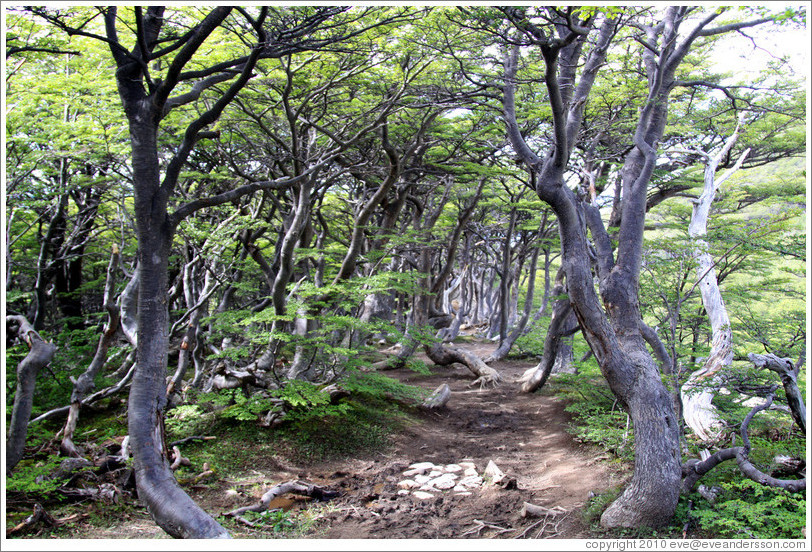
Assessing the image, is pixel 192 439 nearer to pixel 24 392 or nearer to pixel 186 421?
pixel 186 421

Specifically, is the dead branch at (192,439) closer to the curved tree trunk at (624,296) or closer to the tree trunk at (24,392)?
the tree trunk at (24,392)

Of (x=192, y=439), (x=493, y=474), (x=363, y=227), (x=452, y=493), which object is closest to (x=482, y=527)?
(x=452, y=493)

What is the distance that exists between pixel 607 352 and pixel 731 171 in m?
7.23

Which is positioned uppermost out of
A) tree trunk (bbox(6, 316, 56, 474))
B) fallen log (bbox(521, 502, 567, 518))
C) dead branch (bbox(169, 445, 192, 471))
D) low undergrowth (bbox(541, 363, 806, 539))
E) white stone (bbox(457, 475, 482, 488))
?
tree trunk (bbox(6, 316, 56, 474))

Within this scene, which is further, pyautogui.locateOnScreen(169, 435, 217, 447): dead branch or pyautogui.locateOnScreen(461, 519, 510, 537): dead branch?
pyautogui.locateOnScreen(169, 435, 217, 447): dead branch

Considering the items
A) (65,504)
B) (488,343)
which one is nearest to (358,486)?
(65,504)

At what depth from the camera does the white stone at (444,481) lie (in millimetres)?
6605

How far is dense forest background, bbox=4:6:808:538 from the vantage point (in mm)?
4723

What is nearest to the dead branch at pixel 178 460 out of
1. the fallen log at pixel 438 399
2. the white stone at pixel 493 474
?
the white stone at pixel 493 474

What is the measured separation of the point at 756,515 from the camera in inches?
166

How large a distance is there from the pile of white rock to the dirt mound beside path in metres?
0.10

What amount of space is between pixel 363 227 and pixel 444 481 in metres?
4.44

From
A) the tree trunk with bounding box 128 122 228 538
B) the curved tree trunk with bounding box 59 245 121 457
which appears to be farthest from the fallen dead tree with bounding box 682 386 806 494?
the curved tree trunk with bounding box 59 245 121 457

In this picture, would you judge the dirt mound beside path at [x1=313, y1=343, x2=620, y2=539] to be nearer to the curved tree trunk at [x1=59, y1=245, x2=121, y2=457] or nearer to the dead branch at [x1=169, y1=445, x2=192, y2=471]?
the dead branch at [x1=169, y1=445, x2=192, y2=471]
